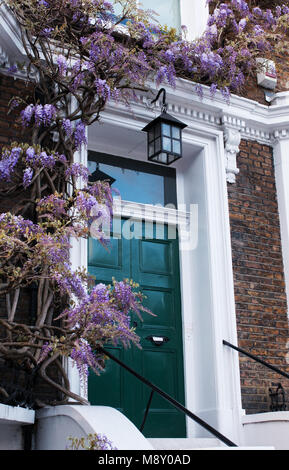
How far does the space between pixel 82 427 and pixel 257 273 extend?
291cm

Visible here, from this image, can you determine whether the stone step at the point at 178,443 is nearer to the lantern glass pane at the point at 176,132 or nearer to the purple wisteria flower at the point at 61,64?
the lantern glass pane at the point at 176,132

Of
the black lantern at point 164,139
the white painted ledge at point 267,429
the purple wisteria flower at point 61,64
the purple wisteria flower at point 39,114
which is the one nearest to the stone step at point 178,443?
the white painted ledge at point 267,429

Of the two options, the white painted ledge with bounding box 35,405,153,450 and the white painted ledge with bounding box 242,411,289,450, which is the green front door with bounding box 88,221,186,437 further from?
the white painted ledge with bounding box 35,405,153,450

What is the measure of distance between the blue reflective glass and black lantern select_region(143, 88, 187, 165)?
0.64 m

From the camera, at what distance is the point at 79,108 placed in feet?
17.0

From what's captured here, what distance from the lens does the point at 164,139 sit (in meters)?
5.30

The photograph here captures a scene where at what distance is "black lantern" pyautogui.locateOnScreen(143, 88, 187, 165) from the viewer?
5288 millimetres

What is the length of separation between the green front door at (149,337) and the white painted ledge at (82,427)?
113cm

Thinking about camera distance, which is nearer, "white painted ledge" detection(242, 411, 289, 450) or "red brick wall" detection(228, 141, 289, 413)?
"white painted ledge" detection(242, 411, 289, 450)

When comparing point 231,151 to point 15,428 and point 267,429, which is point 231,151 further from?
point 15,428

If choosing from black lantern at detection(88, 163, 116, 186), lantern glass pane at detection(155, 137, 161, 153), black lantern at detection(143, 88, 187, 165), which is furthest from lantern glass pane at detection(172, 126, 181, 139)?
black lantern at detection(88, 163, 116, 186)

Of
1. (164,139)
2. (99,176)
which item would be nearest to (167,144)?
(164,139)

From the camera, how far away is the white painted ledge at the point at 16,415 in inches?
146

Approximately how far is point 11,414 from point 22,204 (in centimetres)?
172
